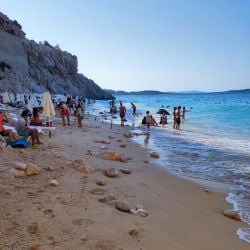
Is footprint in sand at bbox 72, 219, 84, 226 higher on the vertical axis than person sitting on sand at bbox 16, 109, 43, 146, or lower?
lower

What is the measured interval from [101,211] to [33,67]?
6628cm

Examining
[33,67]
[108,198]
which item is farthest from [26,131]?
[33,67]

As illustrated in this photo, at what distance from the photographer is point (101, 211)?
5.39 metres

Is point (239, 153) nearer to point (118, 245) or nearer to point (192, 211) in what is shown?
point (192, 211)

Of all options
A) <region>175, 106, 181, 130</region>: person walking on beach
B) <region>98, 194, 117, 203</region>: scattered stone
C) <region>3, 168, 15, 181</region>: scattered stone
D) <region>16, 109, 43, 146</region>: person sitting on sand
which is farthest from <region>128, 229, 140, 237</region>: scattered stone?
<region>175, 106, 181, 130</region>: person walking on beach

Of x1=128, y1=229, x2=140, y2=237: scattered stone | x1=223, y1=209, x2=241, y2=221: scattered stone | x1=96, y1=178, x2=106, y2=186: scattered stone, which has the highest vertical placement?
x1=128, y1=229, x2=140, y2=237: scattered stone

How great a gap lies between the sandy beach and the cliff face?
39920 mm

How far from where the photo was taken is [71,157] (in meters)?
9.34

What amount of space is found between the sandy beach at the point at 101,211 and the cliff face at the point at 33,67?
39920 millimetres

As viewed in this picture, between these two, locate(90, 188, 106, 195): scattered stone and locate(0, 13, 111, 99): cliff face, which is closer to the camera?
locate(90, 188, 106, 195): scattered stone

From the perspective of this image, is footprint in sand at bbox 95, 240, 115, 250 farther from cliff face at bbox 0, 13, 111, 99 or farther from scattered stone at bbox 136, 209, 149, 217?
cliff face at bbox 0, 13, 111, 99

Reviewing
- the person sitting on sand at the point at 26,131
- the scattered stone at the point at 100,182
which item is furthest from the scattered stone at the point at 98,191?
the person sitting on sand at the point at 26,131

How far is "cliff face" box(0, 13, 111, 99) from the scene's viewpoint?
53381 mm

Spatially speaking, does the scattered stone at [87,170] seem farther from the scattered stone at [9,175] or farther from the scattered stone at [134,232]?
the scattered stone at [134,232]
